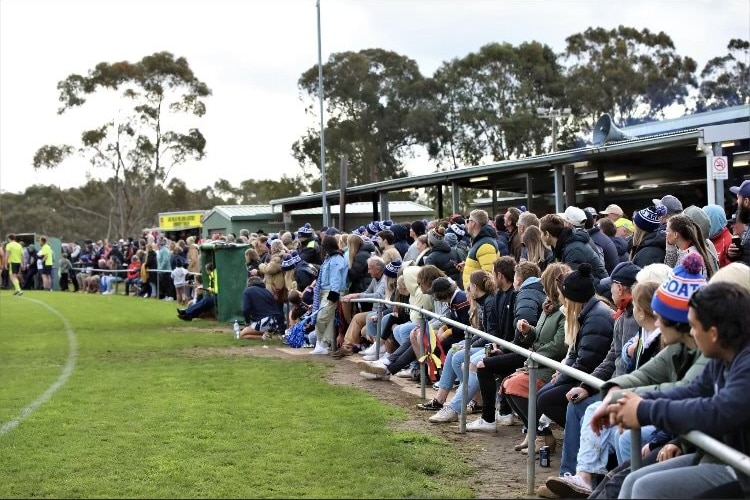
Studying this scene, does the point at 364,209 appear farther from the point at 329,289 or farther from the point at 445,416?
the point at 445,416

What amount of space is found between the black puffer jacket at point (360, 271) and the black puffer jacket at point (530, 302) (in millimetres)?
7147

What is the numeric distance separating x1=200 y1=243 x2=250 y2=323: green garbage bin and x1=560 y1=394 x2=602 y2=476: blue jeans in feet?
49.5

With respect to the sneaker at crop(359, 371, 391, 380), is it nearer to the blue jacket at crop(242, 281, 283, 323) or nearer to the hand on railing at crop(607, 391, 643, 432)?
the blue jacket at crop(242, 281, 283, 323)

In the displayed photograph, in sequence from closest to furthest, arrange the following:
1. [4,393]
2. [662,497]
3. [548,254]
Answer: [662,497]
[548,254]
[4,393]

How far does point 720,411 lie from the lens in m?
4.06

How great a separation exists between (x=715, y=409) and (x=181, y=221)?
4906 centimetres

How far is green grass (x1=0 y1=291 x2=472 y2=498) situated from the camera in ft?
23.2

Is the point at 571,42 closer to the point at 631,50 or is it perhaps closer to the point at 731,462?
the point at 631,50

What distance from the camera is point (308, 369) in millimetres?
13805

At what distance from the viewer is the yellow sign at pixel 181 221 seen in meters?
50.6

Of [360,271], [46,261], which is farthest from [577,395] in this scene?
[46,261]

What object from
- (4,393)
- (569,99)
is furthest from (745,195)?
(569,99)

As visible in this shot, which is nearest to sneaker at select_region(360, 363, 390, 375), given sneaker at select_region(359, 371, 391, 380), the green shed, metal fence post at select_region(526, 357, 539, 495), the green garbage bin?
sneaker at select_region(359, 371, 391, 380)

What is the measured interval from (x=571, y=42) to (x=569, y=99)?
378cm
